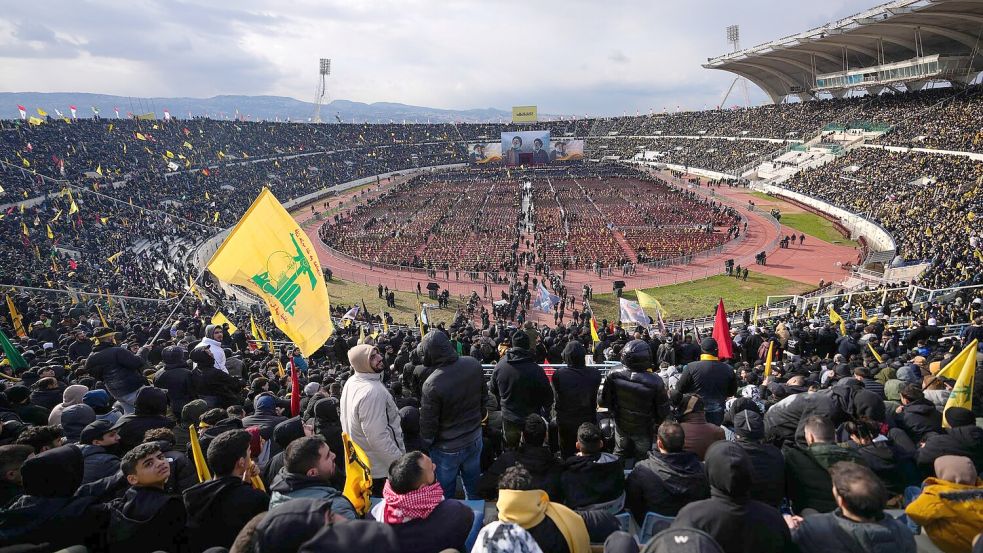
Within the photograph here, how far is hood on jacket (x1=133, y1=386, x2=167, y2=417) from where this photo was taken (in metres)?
5.33

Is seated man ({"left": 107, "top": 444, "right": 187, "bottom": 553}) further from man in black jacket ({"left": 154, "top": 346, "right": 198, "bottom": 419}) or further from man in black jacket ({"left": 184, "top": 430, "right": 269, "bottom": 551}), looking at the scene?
man in black jacket ({"left": 154, "top": 346, "right": 198, "bottom": 419})

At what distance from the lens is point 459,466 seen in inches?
210

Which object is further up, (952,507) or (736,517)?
(736,517)

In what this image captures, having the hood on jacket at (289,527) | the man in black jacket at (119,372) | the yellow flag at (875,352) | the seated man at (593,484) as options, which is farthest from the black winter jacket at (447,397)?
Result: the yellow flag at (875,352)

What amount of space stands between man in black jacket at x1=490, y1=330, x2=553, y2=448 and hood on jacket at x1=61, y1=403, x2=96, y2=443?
4606 millimetres

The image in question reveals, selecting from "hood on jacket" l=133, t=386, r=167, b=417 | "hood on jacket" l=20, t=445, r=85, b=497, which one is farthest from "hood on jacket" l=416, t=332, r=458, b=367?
"hood on jacket" l=133, t=386, r=167, b=417

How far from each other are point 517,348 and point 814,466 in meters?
2.96

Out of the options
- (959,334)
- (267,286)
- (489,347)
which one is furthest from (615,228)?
(267,286)

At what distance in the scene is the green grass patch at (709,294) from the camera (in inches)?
982

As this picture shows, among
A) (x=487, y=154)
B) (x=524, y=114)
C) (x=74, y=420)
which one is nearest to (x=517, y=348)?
(x=74, y=420)

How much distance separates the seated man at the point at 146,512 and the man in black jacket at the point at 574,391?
12.2ft

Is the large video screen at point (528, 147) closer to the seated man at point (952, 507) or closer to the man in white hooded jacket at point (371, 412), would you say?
the man in white hooded jacket at point (371, 412)

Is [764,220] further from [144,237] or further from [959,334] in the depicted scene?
[144,237]

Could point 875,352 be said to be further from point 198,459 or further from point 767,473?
point 198,459
